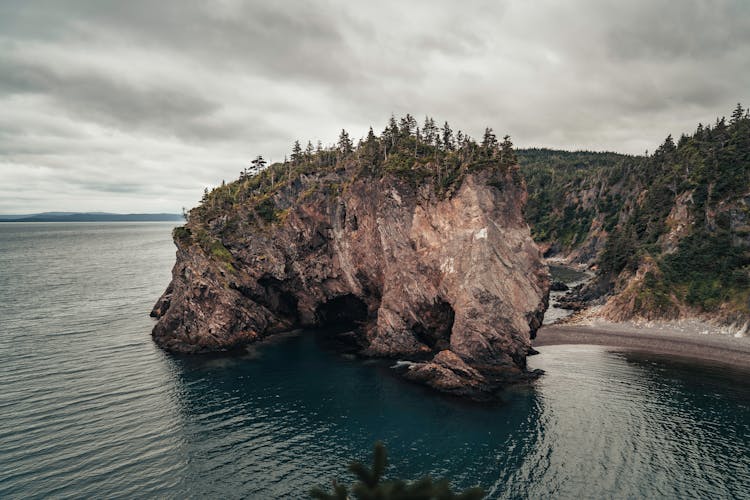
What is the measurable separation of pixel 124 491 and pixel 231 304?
135 feet

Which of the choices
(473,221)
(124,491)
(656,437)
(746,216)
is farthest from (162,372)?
(746,216)

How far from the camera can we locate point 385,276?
2896 inches

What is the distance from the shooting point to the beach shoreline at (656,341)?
2692 inches

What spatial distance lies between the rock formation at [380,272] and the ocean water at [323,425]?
6.83 meters

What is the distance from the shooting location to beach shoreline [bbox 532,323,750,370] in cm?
6838

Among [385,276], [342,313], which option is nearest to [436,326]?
[385,276]

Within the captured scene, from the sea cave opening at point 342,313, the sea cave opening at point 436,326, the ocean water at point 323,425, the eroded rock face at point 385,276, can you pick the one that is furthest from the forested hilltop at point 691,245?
the sea cave opening at point 342,313

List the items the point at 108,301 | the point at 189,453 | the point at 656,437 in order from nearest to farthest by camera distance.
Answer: the point at 189,453 → the point at 656,437 → the point at 108,301

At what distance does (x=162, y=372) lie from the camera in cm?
5750

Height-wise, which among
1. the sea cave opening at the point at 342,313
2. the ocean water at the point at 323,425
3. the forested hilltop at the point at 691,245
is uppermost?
the forested hilltop at the point at 691,245

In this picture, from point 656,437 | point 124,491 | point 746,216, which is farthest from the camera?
point 746,216

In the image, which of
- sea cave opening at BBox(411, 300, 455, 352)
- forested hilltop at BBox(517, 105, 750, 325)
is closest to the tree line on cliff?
sea cave opening at BBox(411, 300, 455, 352)

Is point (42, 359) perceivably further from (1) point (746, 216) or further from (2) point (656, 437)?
(1) point (746, 216)

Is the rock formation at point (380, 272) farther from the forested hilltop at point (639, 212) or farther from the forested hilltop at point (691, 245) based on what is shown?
the forested hilltop at point (691, 245)
